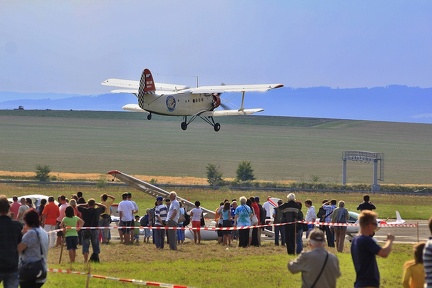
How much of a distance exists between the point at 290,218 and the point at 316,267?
1324 centimetres

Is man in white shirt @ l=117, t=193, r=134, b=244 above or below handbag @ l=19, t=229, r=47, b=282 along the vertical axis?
above

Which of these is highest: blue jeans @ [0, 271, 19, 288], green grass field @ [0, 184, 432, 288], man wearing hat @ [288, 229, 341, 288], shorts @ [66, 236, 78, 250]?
man wearing hat @ [288, 229, 341, 288]

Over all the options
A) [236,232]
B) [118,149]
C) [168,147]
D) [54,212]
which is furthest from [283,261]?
[168,147]

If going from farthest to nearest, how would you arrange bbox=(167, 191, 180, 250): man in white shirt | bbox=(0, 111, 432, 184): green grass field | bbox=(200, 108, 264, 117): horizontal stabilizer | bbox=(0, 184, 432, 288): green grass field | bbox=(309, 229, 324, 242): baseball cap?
bbox=(0, 111, 432, 184): green grass field → bbox=(200, 108, 264, 117): horizontal stabilizer → bbox=(167, 191, 180, 250): man in white shirt → bbox=(0, 184, 432, 288): green grass field → bbox=(309, 229, 324, 242): baseball cap

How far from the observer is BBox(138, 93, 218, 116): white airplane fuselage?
58.1 metres

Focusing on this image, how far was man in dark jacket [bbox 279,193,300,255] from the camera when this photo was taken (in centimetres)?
2470

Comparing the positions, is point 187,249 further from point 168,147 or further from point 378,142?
point 378,142

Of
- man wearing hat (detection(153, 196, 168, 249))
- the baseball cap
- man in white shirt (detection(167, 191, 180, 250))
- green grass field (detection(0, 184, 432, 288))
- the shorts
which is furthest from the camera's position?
man wearing hat (detection(153, 196, 168, 249))

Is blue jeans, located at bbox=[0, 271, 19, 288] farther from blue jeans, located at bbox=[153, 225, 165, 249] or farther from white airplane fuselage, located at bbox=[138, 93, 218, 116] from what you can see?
white airplane fuselage, located at bbox=[138, 93, 218, 116]

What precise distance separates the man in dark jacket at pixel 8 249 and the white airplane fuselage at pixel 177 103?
44.8 meters

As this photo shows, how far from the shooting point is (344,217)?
2670 centimetres

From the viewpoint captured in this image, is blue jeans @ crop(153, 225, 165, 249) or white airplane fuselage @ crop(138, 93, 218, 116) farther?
white airplane fuselage @ crop(138, 93, 218, 116)

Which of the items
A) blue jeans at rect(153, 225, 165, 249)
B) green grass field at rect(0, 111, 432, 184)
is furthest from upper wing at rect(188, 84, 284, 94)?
green grass field at rect(0, 111, 432, 184)

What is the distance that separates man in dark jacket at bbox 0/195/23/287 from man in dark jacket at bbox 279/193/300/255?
12.5 m
